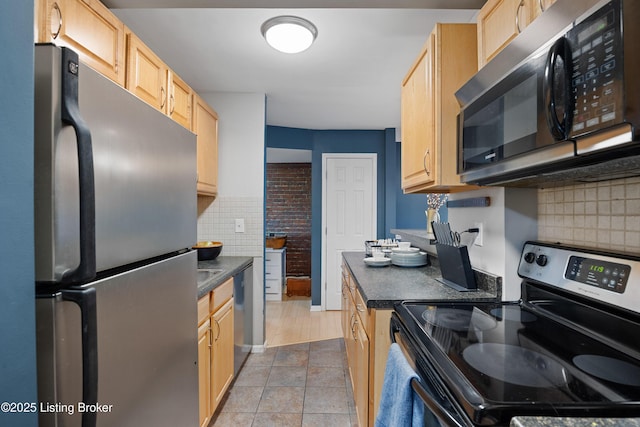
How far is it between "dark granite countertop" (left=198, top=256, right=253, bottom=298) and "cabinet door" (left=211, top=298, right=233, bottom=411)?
0.19 metres

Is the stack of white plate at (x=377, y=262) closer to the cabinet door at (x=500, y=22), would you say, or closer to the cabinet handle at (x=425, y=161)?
the cabinet handle at (x=425, y=161)

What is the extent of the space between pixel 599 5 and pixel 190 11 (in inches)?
71.4

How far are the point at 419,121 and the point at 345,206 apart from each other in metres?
2.65

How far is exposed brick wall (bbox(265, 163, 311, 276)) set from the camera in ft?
18.8

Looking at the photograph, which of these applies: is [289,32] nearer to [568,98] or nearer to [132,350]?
[568,98]

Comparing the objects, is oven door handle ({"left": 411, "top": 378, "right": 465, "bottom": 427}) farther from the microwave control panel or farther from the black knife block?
the black knife block

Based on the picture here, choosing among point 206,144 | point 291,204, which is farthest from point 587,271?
point 291,204

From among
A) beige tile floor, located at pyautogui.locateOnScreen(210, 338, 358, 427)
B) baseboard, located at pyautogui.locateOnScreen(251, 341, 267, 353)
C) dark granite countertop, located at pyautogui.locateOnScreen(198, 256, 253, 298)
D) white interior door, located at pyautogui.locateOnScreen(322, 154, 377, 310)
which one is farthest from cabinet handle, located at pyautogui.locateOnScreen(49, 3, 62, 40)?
white interior door, located at pyautogui.locateOnScreen(322, 154, 377, 310)

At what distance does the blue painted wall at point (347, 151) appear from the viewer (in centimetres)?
427

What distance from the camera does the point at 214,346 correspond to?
183cm

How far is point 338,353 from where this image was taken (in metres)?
2.92

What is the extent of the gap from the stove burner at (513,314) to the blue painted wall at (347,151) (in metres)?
3.03

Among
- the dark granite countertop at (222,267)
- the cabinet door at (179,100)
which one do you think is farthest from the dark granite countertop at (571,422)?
the cabinet door at (179,100)

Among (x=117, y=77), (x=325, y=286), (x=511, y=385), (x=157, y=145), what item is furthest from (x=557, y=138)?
(x=325, y=286)
